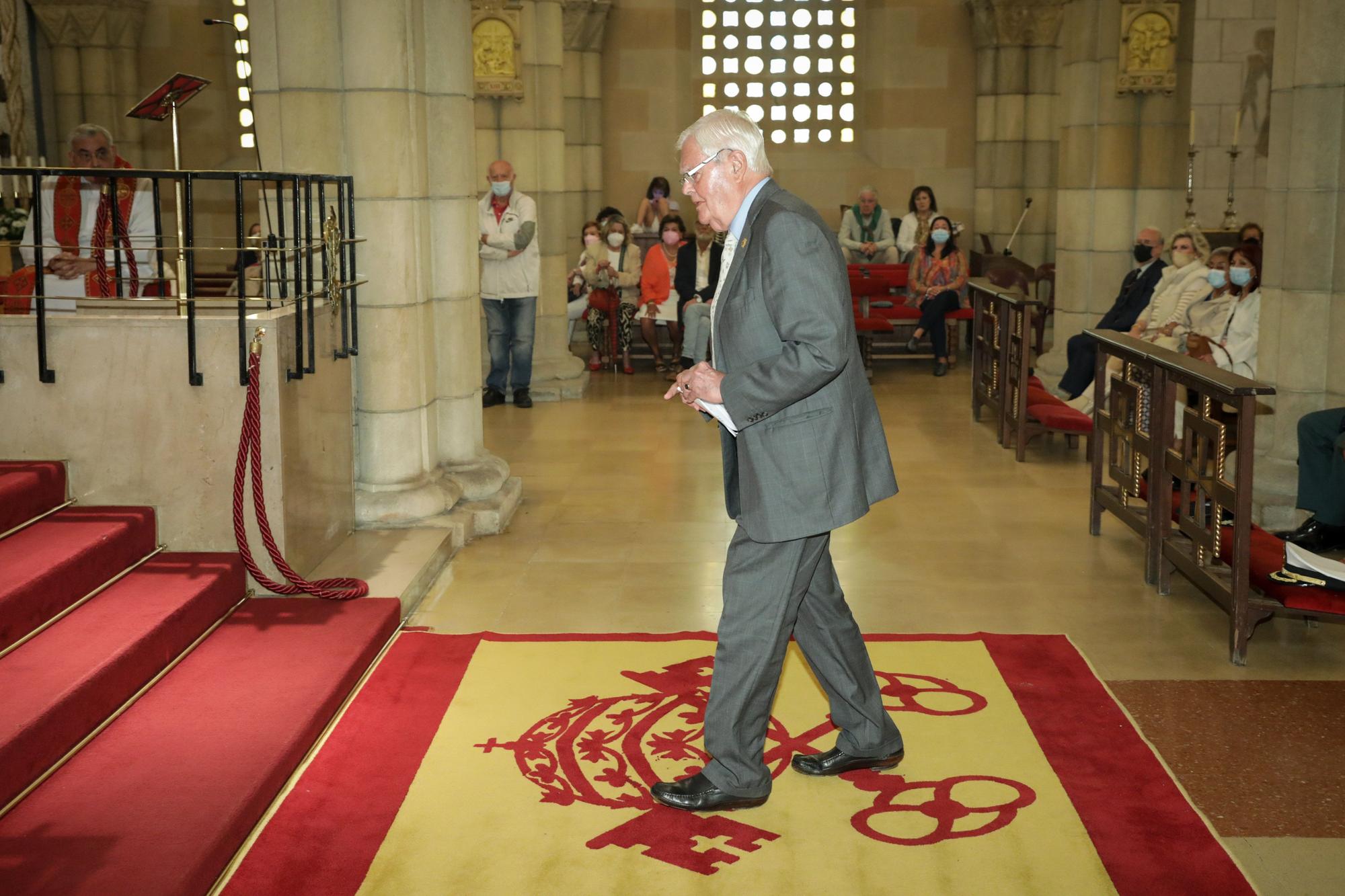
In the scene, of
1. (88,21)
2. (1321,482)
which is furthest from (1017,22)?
(1321,482)

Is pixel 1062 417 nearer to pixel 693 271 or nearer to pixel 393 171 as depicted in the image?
pixel 693 271

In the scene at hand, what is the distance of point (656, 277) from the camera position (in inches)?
490

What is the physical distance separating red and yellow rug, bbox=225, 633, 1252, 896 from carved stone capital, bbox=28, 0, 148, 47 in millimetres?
11175

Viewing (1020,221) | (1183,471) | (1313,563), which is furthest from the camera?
(1020,221)

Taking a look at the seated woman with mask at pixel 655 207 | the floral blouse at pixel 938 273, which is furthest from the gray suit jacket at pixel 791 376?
the seated woman with mask at pixel 655 207

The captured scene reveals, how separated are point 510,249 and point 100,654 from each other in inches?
258

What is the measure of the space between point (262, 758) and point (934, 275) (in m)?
10.2

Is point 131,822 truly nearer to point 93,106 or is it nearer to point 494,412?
point 494,412

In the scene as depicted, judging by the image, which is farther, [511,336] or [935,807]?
[511,336]

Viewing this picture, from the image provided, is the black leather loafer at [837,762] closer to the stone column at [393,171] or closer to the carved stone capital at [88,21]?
the stone column at [393,171]

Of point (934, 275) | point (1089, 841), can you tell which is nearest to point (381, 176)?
point (1089, 841)

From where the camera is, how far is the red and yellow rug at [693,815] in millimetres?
3492

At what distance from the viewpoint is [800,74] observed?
16969mm

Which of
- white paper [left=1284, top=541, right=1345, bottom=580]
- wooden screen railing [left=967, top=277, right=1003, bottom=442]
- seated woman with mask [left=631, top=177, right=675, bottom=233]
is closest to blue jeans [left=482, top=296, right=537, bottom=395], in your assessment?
wooden screen railing [left=967, top=277, right=1003, bottom=442]
